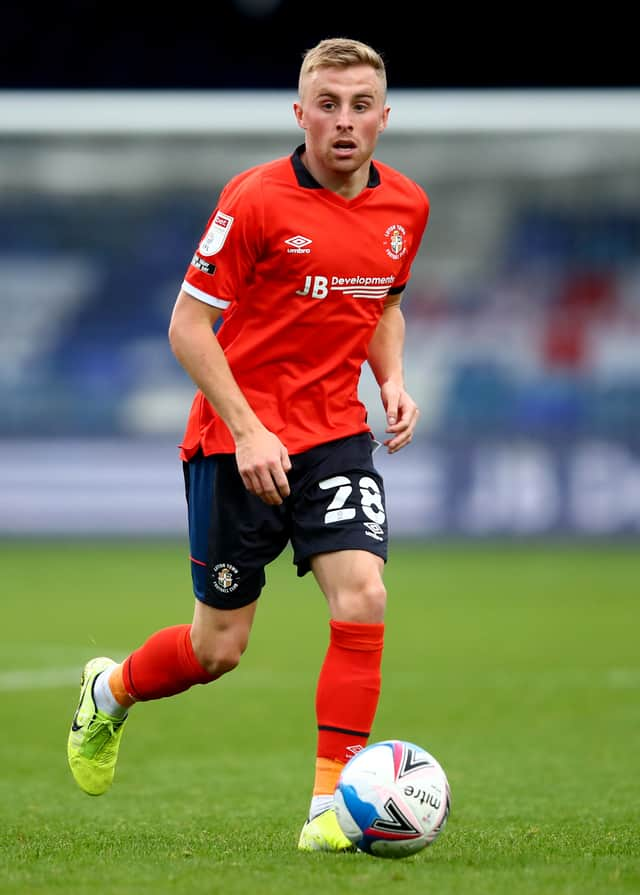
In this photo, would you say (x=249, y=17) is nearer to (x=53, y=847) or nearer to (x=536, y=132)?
(x=536, y=132)

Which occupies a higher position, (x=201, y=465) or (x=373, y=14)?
(x=373, y=14)

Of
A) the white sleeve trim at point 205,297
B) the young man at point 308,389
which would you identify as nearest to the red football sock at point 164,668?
the young man at point 308,389

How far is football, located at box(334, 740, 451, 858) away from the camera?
3885 millimetres

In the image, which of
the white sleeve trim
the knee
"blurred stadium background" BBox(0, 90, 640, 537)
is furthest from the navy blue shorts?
"blurred stadium background" BBox(0, 90, 640, 537)

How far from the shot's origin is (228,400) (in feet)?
14.1

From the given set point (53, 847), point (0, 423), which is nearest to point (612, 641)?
point (53, 847)

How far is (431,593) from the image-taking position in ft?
40.9

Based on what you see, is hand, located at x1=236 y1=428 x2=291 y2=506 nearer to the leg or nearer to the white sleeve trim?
the leg

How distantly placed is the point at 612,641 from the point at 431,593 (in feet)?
8.91

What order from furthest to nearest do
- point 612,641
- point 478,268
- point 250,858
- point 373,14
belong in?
1. point 373,14
2. point 478,268
3. point 612,641
4. point 250,858

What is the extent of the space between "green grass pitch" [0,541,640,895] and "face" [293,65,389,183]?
186 centimetres

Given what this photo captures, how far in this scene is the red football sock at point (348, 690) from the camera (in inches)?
170

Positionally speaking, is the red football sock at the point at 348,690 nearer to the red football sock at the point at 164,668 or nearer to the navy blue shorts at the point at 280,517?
the navy blue shorts at the point at 280,517

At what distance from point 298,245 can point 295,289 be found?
126 millimetres
